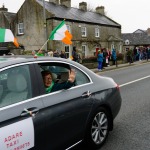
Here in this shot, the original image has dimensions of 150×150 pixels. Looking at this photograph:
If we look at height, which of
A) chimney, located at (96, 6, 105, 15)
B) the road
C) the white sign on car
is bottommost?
the road

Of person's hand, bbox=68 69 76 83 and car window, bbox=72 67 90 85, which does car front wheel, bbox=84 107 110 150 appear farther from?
person's hand, bbox=68 69 76 83

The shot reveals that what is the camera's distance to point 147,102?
29.0ft

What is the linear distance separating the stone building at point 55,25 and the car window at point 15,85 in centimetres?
3084

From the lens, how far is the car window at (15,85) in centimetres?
361

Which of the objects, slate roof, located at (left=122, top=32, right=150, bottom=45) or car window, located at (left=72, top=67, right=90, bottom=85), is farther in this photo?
slate roof, located at (left=122, top=32, right=150, bottom=45)

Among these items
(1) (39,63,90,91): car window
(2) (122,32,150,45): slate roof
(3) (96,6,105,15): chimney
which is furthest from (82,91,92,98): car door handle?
(2) (122,32,150,45): slate roof

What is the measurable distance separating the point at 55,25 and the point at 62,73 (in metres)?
31.0

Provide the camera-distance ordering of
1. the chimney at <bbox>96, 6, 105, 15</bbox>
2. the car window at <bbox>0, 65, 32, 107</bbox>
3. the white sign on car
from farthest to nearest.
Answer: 1. the chimney at <bbox>96, 6, 105, 15</bbox>
2. the car window at <bbox>0, 65, 32, 107</bbox>
3. the white sign on car

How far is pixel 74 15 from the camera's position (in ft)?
132

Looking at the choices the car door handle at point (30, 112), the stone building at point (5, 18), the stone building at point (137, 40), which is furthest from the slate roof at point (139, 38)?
the car door handle at point (30, 112)

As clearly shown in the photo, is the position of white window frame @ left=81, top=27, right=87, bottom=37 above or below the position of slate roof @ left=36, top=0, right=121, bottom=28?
below

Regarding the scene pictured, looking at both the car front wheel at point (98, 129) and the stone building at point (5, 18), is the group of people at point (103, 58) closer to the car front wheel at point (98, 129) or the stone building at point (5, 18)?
the car front wheel at point (98, 129)

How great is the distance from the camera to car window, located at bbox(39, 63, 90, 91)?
4.51 metres

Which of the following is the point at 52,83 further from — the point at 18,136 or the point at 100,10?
the point at 100,10
